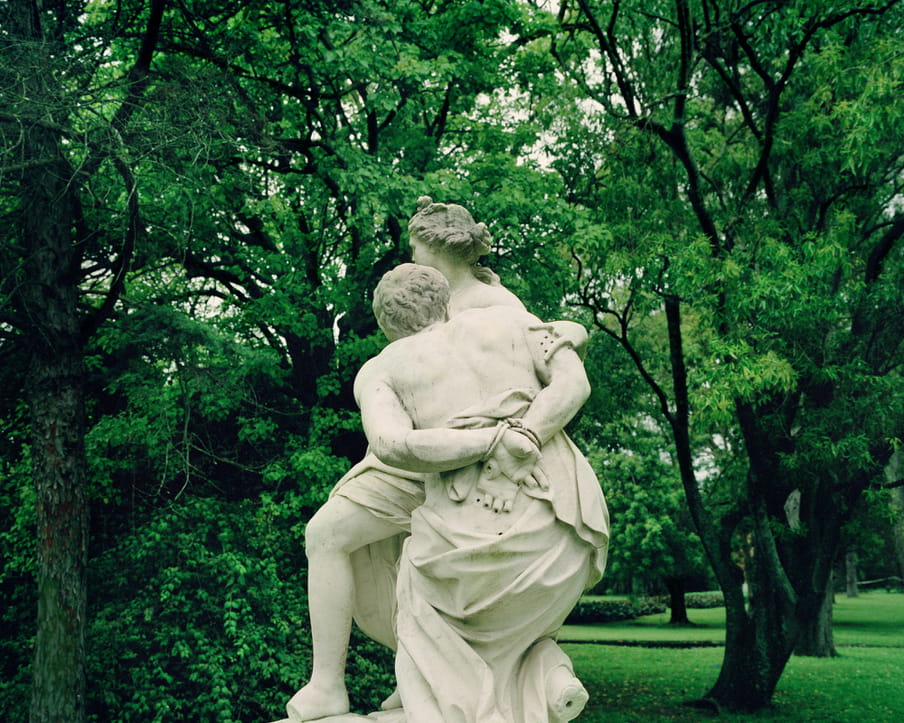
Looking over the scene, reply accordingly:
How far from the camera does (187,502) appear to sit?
10.4m

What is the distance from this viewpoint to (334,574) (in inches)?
145

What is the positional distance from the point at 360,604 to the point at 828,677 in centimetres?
1227

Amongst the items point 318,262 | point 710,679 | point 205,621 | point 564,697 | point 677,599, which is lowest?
point 710,679

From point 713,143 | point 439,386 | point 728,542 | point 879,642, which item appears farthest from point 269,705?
point 879,642

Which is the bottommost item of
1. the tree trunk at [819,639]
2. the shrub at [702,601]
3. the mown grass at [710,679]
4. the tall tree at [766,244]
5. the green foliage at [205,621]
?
the shrub at [702,601]

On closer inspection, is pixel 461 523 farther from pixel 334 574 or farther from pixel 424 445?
pixel 334 574

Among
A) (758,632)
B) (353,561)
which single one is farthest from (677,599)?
(353,561)

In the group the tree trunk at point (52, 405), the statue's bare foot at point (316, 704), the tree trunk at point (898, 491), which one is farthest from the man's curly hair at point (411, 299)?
the tree trunk at point (898, 491)

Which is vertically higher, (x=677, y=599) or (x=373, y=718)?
(x=373, y=718)

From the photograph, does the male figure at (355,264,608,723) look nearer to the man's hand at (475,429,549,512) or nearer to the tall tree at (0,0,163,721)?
the man's hand at (475,429,549,512)

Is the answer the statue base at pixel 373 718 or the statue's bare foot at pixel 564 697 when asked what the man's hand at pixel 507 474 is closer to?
the statue's bare foot at pixel 564 697

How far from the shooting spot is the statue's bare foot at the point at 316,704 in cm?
356

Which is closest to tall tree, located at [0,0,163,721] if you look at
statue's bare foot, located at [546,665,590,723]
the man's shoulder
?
the man's shoulder

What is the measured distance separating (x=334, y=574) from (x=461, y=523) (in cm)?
70
